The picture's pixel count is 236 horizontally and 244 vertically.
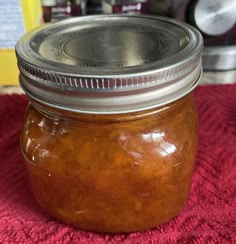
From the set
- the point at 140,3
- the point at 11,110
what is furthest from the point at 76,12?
the point at 11,110

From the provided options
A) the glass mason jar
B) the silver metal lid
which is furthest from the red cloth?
the silver metal lid

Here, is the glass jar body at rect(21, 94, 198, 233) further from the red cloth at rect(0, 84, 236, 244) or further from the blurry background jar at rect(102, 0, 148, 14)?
the blurry background jar at rect(102, 0, 148, 14)

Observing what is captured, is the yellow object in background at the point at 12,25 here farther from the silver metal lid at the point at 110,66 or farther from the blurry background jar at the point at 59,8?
the silver metal lid at the point at 110,66

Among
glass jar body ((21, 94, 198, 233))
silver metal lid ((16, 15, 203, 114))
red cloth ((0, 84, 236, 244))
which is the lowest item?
red cloth ((0, 84, 236, 244))

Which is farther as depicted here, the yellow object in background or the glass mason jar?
the yellow object in background

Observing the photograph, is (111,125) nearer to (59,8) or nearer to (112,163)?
(112,163)

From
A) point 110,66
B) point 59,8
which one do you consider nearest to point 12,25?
point 59,8

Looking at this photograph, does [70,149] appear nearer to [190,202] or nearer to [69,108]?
[69,108]
